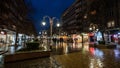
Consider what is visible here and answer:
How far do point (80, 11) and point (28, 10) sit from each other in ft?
154

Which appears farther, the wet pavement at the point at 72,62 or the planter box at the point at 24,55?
the planter box at the point at 24,55

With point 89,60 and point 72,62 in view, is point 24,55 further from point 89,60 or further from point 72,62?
point 89,60

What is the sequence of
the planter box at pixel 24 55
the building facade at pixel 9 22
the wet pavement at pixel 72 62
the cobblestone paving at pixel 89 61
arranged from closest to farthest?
the cobblestone paving at pixel 89 61 < the wet pavement at pixel 72 62 < the planter box at pixel 24 55 < the building facade at pixel 9 22

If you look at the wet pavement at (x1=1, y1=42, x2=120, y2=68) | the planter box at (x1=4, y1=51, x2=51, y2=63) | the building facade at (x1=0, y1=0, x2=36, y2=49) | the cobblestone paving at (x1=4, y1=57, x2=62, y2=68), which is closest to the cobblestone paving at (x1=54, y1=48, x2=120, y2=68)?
the wet pavement at (x1=1, y1=42, x2=120, y2=68)

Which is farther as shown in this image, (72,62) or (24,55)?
(24,55)

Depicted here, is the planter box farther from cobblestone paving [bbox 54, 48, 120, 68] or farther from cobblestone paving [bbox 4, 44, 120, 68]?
cobblestone paving [bbox 54, 48, 120, 68]

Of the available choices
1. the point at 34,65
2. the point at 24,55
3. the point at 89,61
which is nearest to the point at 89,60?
the point at 89,61

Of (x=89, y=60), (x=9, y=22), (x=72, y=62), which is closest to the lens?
(x=72, y=62)

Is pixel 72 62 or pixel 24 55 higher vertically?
pixel 24 55

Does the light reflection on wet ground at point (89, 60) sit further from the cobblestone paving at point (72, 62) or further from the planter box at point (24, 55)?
the planter box at point (24, 55)

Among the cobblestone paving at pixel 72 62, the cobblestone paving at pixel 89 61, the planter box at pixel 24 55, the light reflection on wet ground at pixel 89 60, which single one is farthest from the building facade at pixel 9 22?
the cobblestone paving at pixel 89 61

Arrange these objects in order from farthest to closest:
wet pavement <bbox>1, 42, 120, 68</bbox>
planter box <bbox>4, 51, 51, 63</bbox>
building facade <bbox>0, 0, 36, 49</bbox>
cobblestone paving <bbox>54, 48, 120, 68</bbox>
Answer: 1. building facade <bbox>0, 0, 36, 49</bbox>
2. planter box <bbox>4, 51, 51, 63</bbox>
3. wet pavement <bbox>1, 42, 120, 68</bbox>
4. cobblestone paving <bbox>54, 48, 120, 68</bbox>

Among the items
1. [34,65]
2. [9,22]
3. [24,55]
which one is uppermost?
[9,22]

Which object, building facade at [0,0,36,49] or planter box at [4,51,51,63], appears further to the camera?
building facade at [0,0,36,49]
